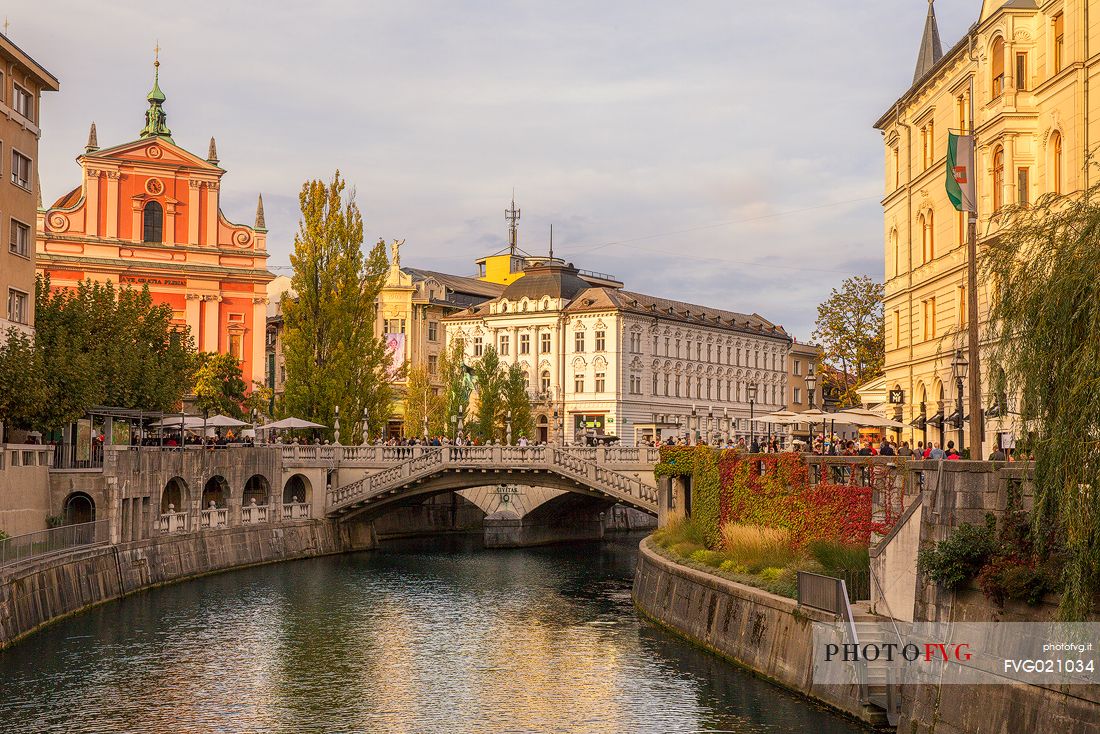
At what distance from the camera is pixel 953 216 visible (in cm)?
5125

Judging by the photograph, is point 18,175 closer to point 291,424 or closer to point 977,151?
point 291,424

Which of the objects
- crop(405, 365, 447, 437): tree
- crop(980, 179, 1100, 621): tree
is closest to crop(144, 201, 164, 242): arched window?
crop(405, 365, 447, 437): tree

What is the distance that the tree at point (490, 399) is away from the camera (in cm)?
9944

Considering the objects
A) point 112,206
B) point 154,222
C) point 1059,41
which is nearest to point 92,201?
point 112,206

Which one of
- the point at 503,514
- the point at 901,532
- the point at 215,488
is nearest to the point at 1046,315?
the point at 901,532

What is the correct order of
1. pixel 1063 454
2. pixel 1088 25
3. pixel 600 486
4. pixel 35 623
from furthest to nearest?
pixel 600 486 → pixel 1088 25 → pixel 35 623 → pixel 1063 454

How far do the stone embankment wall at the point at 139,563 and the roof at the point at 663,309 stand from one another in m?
50.4

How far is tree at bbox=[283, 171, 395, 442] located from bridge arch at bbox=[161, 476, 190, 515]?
12.3 metres

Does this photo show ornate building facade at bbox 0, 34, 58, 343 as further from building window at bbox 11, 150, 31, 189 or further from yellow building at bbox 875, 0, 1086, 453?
yellow building at bbox 875, 0, 1086, 453

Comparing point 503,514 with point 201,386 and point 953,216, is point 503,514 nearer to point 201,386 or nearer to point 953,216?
point 201,386

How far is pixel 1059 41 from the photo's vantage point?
42938 millimetres

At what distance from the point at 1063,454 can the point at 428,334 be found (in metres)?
110

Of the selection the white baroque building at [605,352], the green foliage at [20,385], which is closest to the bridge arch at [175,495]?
Answer: the green foliage at [20,385]

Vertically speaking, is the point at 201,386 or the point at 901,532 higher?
the point at 201,386
